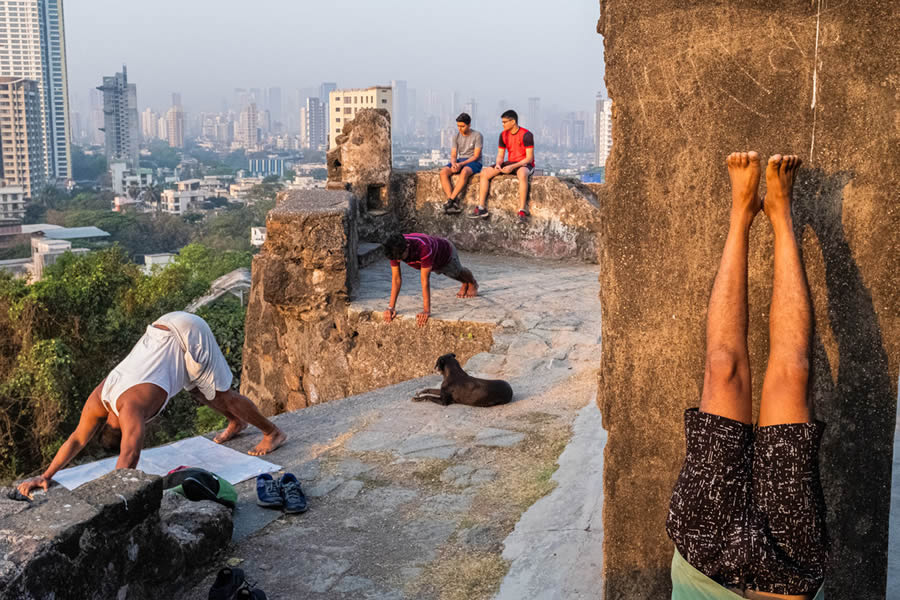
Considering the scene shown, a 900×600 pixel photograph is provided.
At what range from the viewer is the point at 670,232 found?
2686mm

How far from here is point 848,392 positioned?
2.57m

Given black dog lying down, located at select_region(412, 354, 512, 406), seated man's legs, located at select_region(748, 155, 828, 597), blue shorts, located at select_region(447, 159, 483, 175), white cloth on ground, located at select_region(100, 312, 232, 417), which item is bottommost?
black dog lying down, located at select_region(412, 354, 512, 406)

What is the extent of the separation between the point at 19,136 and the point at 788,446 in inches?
3877

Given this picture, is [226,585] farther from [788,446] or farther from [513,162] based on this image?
[513,162]

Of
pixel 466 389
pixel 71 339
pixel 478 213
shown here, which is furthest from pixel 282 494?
pixel 71 339

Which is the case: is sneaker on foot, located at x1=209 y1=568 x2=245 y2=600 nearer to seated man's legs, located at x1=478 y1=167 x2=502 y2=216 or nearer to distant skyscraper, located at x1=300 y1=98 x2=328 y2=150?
seated man's legs, located at x1=478 y1=167 x2=502 y2=216

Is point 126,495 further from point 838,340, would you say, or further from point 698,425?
point 838,340

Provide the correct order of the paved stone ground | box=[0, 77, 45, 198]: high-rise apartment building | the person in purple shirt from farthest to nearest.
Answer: box=[0, 77, 45, 198]: high-rise apartment building → the person in purple shirt → the paved stone ground

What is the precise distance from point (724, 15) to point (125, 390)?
3.28m

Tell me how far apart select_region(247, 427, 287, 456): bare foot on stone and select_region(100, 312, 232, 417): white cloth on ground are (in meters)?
0.36

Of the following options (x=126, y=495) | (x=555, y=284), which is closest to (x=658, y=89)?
(x=126, y=495)

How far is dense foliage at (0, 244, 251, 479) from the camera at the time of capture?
17.0 m

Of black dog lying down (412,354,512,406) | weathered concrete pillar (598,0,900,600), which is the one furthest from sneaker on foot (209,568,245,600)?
black dog lying down (412,354,512,406)

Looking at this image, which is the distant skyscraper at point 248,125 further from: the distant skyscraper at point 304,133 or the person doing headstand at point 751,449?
the person doing headstand at point 751,449
